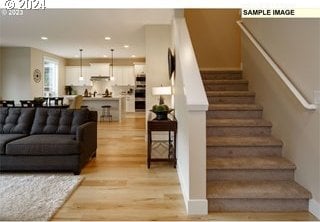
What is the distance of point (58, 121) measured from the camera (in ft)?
16.4

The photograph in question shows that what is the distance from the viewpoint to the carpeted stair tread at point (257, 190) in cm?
295

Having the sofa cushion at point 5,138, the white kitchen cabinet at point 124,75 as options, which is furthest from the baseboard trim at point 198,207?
the white kitchen cabinet at point 124,75

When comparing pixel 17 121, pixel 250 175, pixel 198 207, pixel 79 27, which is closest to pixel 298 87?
pixel 250 175

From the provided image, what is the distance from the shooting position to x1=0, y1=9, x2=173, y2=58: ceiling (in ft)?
19.5

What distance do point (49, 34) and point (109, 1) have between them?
170 inches

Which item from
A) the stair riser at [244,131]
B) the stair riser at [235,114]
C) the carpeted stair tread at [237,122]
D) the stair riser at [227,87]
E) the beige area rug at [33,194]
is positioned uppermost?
the stair riser at [227,87]

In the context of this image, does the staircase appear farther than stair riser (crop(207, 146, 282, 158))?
No

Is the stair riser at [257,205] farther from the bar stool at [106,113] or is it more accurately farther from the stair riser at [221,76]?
the bar stool at [106,113]

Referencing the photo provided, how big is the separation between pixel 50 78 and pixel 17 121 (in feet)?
27.6

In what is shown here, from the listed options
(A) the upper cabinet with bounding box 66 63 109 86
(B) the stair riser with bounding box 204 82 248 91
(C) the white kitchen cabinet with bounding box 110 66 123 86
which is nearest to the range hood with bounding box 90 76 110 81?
(A) the upper cabinet with bounding box 66 63 109 86

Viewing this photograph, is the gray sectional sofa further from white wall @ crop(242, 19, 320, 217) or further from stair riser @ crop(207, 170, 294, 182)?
white wall @ crop(242, 19, 320, 217)

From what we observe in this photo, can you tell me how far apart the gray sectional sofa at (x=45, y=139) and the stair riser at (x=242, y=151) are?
1.88 metres

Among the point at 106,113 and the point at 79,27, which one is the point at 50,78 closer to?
the point at 106,113

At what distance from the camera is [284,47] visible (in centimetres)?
358
